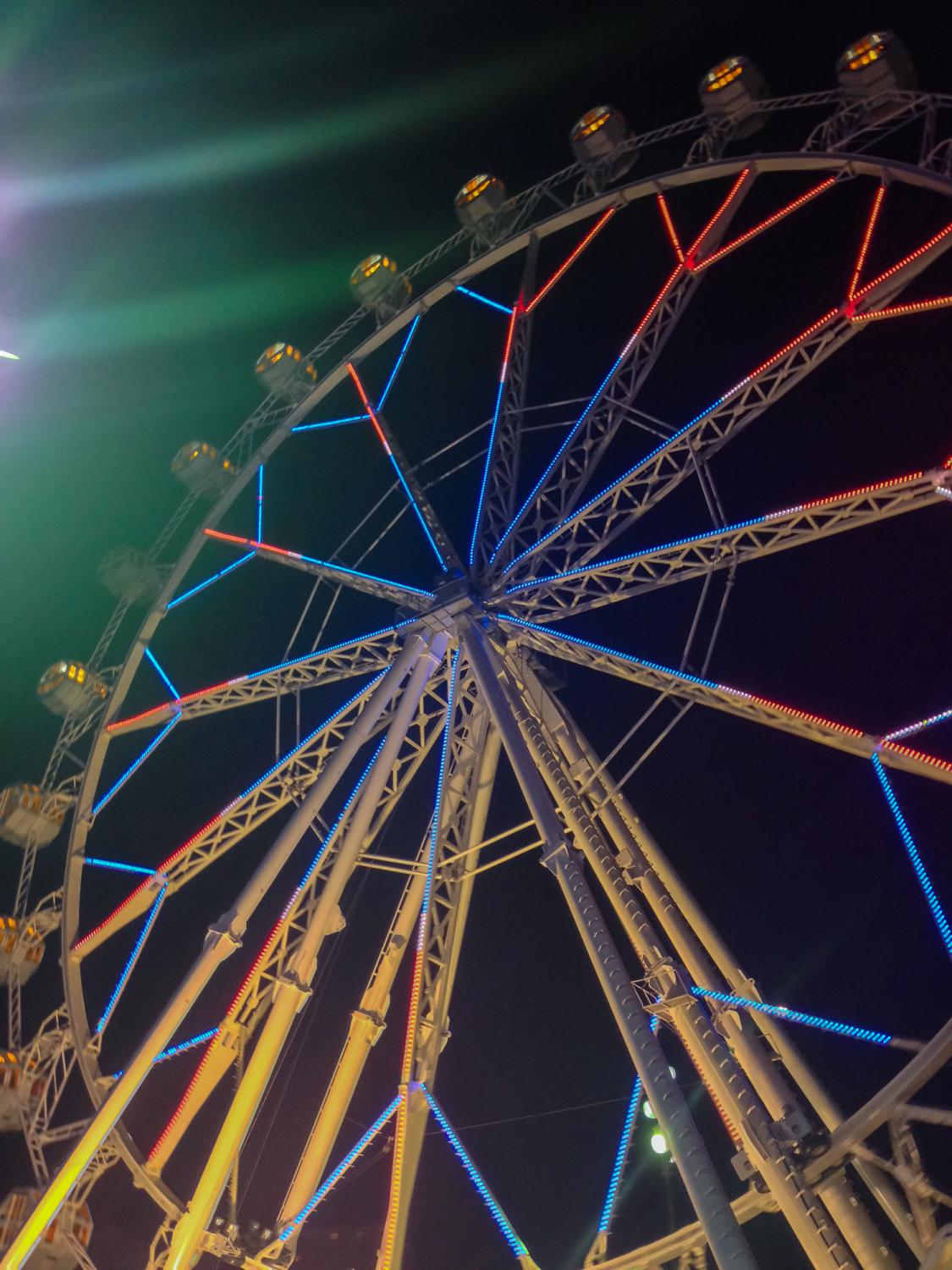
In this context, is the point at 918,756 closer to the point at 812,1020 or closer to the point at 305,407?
the point at 812,1020

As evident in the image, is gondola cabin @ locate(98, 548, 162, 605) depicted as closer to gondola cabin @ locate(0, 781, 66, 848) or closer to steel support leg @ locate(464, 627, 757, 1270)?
gondola cabin @ locate(0, 781, 66, 848)

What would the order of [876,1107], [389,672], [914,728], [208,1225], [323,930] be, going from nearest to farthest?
[876,1107]
[914,728]
[208,1225]
[323,930]
[389,672]

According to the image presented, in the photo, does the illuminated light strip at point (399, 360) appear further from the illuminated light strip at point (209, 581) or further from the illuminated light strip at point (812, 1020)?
the illuminated light strip at point (812, 1020)

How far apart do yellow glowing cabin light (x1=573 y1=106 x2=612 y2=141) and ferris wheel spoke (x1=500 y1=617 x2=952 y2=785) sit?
6.27 m

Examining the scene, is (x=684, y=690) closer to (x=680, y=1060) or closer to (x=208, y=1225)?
(x=208, y=1225)

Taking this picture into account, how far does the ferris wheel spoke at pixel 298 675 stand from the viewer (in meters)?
10.9

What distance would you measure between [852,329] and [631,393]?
239 cm

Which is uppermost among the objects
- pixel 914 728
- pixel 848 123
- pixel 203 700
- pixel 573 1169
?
pixel 848 123

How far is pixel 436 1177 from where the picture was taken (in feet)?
56.6

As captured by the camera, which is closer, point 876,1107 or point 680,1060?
point 876,1107

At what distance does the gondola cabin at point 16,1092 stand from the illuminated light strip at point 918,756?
920 centimetres

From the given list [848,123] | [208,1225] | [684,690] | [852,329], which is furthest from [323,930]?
[848,123]

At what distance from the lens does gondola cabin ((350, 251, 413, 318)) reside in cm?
1334

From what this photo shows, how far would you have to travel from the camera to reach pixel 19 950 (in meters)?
11.6
